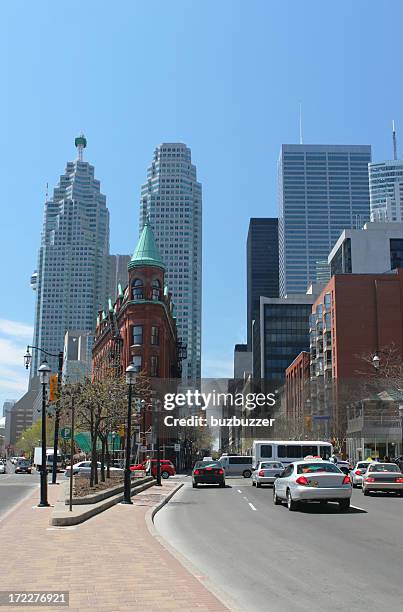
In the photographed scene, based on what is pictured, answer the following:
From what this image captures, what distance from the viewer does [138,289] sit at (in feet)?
259

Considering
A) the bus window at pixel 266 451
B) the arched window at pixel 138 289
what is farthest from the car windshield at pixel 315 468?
the arched window at pixel 138 289

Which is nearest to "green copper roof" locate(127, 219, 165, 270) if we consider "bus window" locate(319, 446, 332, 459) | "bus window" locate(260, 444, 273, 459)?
"bus window" locate(260, 444, 273, 459)

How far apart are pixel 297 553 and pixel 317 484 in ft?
26.7

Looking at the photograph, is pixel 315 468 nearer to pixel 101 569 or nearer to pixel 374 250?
pixel 101 569

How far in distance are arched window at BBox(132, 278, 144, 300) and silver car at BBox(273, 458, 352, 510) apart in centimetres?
5854

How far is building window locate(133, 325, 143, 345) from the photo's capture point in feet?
255

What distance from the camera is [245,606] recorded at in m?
8.01

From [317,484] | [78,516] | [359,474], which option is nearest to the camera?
[78,516]

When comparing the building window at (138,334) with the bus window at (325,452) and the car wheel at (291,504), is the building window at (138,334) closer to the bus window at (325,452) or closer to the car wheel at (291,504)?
the bus window at (325,452)

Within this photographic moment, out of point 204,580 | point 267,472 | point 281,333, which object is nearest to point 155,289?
point 267,472

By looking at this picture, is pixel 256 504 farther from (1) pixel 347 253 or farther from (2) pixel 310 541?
(1) pixel 347 253

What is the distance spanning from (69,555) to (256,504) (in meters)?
14.2

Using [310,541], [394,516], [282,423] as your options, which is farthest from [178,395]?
[310,541]

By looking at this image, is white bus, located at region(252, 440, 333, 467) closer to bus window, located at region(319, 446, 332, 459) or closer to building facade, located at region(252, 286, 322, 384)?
bus window, located at region(319, 446, 332, 459)
